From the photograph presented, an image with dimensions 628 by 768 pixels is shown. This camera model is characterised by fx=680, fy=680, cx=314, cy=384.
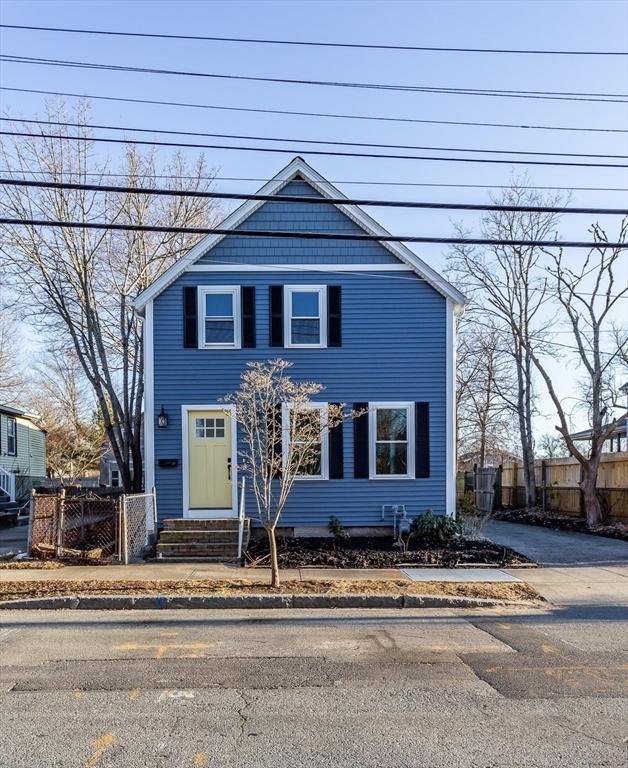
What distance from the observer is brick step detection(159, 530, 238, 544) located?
13.0 m

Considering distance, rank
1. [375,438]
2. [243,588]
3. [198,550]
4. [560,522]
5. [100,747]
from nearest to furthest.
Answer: [100,747] < [243,588] < [198,550] < [375,438] < [560,522]

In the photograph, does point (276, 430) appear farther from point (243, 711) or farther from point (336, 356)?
point (243, 711)

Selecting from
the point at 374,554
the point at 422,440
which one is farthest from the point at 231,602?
the point at 422,440

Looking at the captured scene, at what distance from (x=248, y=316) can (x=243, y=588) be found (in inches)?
256

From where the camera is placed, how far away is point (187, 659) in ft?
21.4

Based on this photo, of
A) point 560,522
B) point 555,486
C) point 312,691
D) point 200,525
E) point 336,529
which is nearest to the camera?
point 312,691

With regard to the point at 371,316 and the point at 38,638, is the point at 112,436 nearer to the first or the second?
the point at 371,316

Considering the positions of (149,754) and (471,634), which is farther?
(471,634)

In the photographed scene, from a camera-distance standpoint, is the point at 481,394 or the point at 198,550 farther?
the point at 481,394

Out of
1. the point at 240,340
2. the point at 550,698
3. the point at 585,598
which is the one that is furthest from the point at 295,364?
the point at 550,698

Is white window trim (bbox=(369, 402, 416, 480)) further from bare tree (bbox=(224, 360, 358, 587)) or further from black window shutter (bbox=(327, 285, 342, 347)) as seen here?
black window shutter (bbox=(327, 285, 342, 347))

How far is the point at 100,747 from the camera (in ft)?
14.6

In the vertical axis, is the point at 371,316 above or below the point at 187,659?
above

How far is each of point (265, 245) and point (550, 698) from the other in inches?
441
